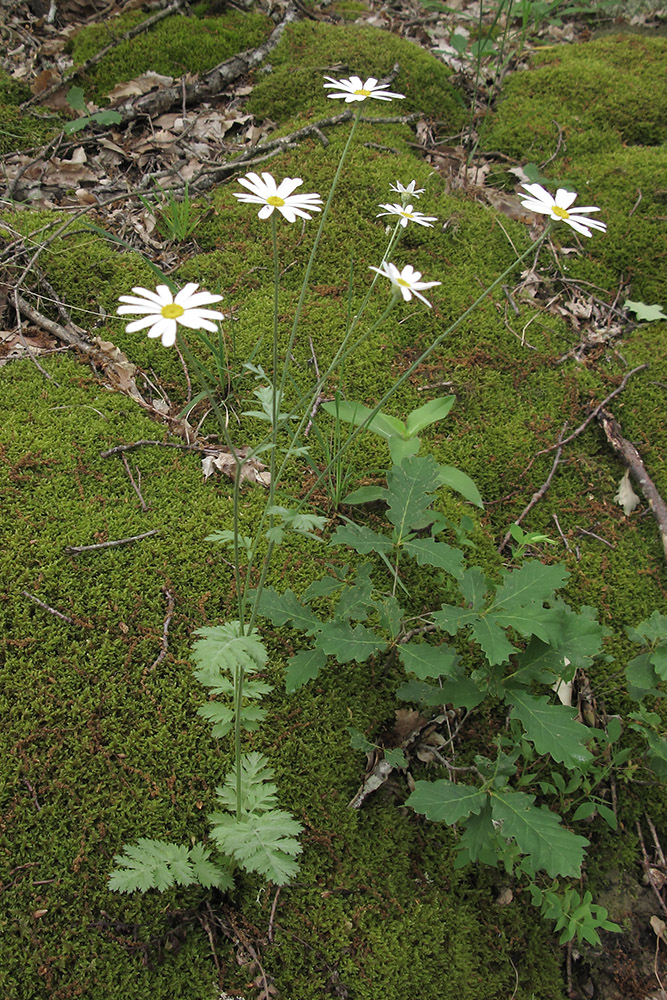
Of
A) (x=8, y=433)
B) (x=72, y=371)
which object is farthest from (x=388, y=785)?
(x=72, y=371)

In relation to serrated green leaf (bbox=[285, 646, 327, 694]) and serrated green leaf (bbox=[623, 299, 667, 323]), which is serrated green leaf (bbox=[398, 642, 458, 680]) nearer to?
serrated green leaf (bbox=[285, 646, 327, 694])

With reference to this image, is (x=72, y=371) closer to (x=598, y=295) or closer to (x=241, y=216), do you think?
(x=241, y=216)

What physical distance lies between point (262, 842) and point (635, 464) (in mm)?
2005

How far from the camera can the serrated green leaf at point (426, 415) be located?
7.09 ft

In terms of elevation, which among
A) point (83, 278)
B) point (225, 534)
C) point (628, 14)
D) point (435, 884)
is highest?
point (628, 14)

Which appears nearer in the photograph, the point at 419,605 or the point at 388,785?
the point at 388,785

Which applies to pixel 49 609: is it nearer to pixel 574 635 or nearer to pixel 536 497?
pixel 574 635

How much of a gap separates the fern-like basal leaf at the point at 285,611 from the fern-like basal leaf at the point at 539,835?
0.63m

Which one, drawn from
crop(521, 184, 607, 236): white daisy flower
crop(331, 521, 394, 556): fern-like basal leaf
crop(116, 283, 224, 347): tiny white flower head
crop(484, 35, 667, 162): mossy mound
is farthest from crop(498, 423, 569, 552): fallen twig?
crop(484, 35, 667, 162): mossy mound

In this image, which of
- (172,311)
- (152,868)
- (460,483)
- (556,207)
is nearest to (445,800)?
(152,868)

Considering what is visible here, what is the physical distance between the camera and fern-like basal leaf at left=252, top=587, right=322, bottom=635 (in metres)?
1.70

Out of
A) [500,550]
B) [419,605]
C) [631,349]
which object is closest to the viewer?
[419,605]

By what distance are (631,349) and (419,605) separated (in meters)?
1.73

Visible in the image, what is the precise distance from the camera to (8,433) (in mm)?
2150
